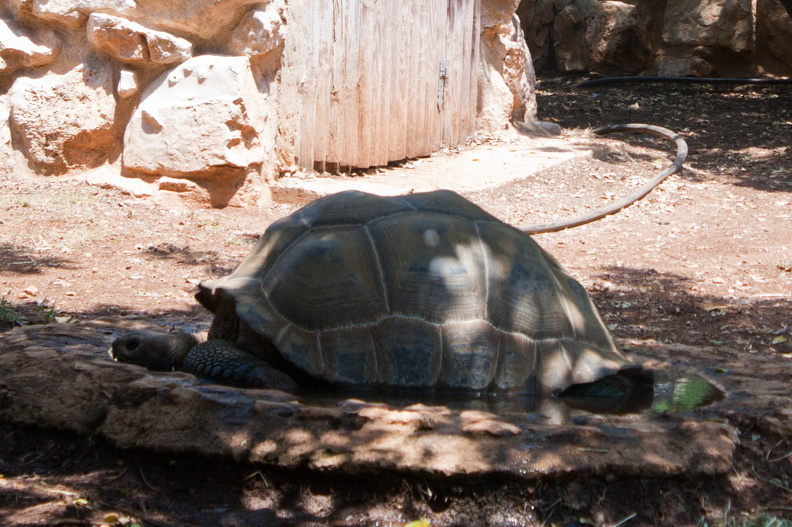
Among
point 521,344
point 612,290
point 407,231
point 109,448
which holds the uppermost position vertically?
point 407,231

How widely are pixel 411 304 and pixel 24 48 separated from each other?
5.34 meters

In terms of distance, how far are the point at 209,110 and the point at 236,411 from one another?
480 centimetres

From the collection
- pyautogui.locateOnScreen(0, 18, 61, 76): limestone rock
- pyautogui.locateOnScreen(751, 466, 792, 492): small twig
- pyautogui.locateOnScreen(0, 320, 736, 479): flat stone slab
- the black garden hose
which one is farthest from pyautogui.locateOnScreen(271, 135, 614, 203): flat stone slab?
pyautogui.locateOnScreen(751, 466, 792, 492): small twig

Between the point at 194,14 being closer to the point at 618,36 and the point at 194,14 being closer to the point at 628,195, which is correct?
the point at 628,195

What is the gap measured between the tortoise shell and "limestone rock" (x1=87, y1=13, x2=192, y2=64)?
427 cm

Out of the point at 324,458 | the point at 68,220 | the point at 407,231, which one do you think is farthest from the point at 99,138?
the point at 324,458

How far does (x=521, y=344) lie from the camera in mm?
3355

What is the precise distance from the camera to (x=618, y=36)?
621 inches

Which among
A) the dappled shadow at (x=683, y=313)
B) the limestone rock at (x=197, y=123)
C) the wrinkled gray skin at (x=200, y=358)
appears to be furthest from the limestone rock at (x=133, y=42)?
the wrinkled gray skin at (x=200, y=358)

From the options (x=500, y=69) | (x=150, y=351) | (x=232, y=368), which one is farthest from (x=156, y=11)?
(x=500, y=69)

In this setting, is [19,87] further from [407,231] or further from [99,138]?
[407,231]

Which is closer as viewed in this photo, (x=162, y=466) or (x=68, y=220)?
(x=162, y=466)

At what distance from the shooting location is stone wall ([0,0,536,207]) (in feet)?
23.9

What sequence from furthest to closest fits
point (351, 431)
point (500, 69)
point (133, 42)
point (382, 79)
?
point (500, 69) → point (382, 79) → point (133, 42) → point (351, 431)
